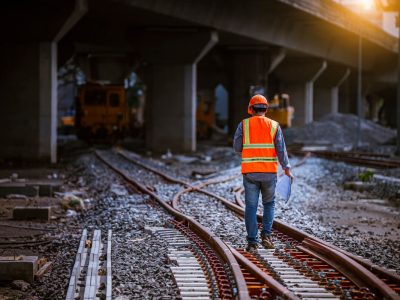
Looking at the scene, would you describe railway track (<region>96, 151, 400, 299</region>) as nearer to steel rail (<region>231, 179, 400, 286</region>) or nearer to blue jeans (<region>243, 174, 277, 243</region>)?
steel rail (<region>231, 179, 400, 286</region>)

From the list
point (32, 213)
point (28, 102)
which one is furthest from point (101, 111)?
point (32, 213)

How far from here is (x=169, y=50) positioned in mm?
34594

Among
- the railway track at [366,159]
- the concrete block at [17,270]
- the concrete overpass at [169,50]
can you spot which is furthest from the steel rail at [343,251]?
the concrete overpass at [169,50]

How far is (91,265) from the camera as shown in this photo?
26.2ft

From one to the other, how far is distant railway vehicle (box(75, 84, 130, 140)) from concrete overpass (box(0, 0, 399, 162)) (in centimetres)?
224

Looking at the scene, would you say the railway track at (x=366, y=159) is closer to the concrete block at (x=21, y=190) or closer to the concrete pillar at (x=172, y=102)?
the concrete pillar at (x=172, y=102)

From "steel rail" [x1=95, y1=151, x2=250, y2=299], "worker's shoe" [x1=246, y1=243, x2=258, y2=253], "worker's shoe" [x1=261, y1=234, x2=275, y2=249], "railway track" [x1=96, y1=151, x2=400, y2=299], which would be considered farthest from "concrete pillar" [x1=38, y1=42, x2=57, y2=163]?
"worker's shoe" [x1=246, y1=243, x2=258, y2=253]

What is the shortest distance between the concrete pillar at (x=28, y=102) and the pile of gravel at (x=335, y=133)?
18.4 meters

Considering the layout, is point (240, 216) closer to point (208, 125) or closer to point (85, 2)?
point (85, 2)

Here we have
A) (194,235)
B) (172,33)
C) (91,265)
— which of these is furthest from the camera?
(172,33)

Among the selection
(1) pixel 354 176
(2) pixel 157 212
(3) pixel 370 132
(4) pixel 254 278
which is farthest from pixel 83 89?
(4) pixel 254 278

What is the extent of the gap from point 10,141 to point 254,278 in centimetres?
2059

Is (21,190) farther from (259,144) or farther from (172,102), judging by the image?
(172,102)

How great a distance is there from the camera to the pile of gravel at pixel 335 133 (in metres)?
44.9
